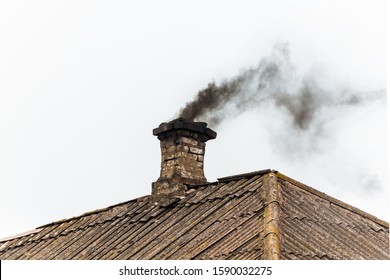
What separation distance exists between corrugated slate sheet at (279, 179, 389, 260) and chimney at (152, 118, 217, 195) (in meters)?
2.35

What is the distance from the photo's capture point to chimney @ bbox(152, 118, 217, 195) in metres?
13.7

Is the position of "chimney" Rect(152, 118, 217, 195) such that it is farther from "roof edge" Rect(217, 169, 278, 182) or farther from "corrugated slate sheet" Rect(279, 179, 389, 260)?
"corrugated slate sheet" Rect(279, 179, 389, 260)

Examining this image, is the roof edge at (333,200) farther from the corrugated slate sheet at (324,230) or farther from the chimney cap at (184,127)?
the chimney cap at (184,127)

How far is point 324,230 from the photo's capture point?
36.4ft

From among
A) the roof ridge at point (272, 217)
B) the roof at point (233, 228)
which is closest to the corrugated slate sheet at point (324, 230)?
the roof at point (233, 228)

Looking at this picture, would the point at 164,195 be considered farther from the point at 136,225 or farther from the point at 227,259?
the point at 227,259

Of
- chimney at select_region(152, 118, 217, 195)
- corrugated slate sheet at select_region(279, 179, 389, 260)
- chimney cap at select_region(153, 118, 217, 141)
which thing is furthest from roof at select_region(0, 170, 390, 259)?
chimney cap at select_region(153, 118, 217, 141)

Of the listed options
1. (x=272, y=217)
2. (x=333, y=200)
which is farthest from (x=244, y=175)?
(x=272, y=217)

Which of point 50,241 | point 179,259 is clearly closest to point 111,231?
point 50,241

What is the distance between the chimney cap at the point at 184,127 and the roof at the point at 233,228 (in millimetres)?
1058

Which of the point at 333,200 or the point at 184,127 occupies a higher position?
the point at 184,127

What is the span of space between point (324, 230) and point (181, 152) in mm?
3480

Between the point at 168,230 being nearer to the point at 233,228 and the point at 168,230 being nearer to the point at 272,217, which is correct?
the point at 233,228

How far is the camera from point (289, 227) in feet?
34.6
